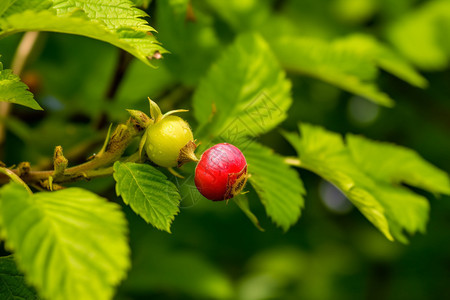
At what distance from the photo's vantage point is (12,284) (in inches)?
32.4

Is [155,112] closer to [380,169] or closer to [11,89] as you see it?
[11,89]

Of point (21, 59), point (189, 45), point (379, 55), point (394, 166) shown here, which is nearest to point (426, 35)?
point (379, 55)

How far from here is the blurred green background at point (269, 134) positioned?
1.59m

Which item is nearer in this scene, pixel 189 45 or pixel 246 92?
pixel 246 92

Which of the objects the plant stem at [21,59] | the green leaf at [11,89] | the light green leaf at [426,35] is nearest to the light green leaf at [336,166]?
the green leaf at [11,89]

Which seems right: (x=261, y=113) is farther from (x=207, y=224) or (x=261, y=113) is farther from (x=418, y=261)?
(x=418, y=261)

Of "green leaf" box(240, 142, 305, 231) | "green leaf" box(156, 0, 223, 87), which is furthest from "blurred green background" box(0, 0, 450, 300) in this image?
"green leaf" box(240, 142, 305, 231)

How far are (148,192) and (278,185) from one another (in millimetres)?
379

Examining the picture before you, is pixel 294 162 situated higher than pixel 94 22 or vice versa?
pixel 94 22

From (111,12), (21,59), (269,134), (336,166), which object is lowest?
(269,134)

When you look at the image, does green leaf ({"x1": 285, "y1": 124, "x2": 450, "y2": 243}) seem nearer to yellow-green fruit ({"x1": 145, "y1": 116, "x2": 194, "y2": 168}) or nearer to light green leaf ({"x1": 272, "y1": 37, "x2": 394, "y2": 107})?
light green leaf ({"x1": 272, "y1": 37, "x2": 394, "y2": 107})

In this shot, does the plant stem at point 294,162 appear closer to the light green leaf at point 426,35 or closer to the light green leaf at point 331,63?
the light green leaf at point 331,63

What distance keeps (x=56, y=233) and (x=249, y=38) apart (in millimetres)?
778

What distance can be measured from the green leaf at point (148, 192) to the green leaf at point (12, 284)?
9.4 inches
